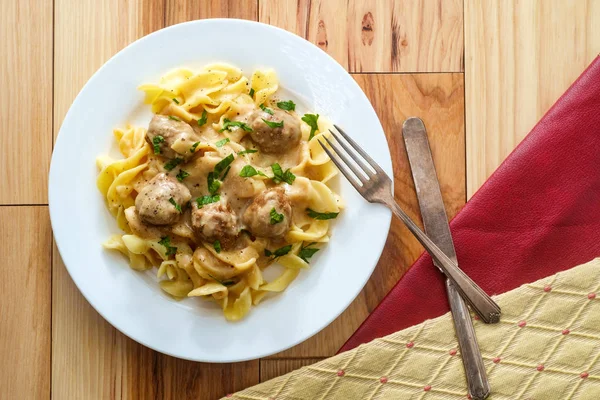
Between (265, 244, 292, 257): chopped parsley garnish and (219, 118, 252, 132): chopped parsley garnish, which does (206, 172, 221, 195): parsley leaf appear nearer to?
(219, 118, 252, 132): chopped parsley garnish

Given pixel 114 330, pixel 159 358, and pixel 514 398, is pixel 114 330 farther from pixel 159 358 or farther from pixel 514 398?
pixel 514 398

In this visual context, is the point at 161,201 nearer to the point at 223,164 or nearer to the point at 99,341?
the point at 223,164

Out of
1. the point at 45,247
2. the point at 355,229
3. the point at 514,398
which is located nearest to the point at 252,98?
the point at 355,229

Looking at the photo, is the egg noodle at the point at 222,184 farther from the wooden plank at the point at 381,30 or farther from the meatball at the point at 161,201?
the wooden plank at the point at 381,30

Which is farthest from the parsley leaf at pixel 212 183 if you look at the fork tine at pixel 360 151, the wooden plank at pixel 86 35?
the wooden plank at pixel 86 35

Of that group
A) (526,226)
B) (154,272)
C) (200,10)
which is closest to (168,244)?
(154,272)

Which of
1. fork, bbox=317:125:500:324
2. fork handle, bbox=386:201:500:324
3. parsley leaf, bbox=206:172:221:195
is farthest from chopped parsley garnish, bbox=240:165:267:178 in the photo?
fork handle, bbox=386:201:500:324
